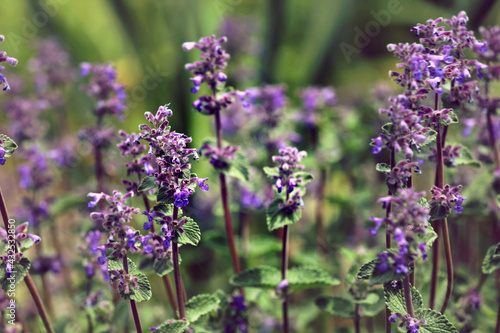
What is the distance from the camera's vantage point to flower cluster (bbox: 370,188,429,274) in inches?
73.2

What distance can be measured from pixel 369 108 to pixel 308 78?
5.86 ft

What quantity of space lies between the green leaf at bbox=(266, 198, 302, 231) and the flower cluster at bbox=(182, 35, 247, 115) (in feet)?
2.07

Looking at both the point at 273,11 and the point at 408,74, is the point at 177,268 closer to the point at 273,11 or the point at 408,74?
the point at 408,74

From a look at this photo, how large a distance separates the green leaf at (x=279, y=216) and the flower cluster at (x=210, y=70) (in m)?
0.63

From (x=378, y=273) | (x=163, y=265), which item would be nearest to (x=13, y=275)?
(x=163, y=265)

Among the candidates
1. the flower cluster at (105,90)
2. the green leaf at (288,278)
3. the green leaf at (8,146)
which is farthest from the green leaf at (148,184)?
the flower cluster at (105,90)

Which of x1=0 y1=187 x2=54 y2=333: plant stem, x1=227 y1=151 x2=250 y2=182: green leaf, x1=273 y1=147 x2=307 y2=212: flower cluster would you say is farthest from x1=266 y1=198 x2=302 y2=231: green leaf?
x1=0 y1=187 x2=54 y2=333: plant stem

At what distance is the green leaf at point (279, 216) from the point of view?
246 cm

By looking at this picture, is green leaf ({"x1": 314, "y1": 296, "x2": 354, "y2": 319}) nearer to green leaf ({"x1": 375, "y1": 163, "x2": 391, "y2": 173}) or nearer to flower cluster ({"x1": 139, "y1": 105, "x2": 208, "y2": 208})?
green leaf ({"x1": 375, "y1": 163, "x2": 391, "y2": 173})

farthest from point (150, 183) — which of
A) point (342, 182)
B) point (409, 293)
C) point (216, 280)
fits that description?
point (342, 182)

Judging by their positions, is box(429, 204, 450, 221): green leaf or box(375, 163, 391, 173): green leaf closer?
box(375, 163, 391, 173): green leaf

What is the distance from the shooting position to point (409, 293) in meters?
2.08

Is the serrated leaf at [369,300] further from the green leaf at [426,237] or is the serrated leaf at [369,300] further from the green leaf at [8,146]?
the green leaf at [8,146]

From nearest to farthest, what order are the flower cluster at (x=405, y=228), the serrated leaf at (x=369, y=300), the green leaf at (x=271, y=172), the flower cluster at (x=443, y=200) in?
the flower cluster at (x=405, y=228), the flower cluster at (x=443, y=200), the green leaf at (x=271, y=172), the serrated leaf at (x=369, y=300)
